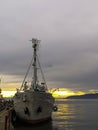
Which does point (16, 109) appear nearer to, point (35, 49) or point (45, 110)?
point (45, 110)

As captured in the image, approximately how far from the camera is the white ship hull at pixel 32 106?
60.0 metres

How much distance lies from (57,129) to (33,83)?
11.7m

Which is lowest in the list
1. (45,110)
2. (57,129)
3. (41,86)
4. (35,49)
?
(57,129)

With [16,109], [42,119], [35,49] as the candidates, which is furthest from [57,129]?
[35,49]

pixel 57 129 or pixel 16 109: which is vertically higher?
pixel 16 109

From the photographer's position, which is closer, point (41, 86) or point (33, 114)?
point (33, 114)

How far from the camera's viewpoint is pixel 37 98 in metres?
60.0

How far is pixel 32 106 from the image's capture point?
59969 mm

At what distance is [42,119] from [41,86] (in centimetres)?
737

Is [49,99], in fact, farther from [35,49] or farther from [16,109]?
[35,49]

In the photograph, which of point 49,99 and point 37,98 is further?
point 49,99

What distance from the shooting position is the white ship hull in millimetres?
59969

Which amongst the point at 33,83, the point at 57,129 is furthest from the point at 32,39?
the point at 57,129

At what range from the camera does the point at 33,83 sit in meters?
Answer: 65.9
